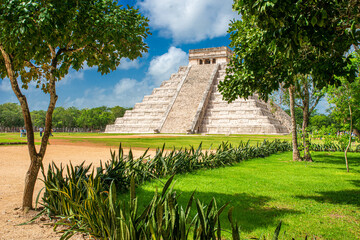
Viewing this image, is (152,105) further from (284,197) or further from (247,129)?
(284,197)

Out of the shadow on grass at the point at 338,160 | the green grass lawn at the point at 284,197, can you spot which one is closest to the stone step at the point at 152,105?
the shadow on grass at the point at 338,160

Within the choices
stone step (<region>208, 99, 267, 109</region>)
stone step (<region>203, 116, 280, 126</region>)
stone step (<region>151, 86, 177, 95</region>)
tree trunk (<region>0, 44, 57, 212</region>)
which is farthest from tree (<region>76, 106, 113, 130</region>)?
tree trunk (<region>0, 44, 57, 212</region>)

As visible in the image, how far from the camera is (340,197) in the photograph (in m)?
5.38

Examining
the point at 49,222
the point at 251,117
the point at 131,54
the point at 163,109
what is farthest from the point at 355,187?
the point at 163,109

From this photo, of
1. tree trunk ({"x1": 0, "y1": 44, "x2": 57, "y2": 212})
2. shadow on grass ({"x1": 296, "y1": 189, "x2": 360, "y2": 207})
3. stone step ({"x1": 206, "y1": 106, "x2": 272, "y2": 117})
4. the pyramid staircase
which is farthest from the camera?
the pyramid staircase

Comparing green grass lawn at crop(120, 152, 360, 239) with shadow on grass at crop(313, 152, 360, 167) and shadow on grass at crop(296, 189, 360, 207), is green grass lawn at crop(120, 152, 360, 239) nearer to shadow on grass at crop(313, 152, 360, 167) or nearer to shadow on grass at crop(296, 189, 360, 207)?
shadow on grass at crop(296, 189, 360, 207)

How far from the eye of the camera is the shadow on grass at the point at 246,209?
12.4 ft

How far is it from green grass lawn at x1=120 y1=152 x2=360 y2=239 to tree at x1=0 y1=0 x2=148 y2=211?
2552 millimetres

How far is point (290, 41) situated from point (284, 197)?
347 centimetres

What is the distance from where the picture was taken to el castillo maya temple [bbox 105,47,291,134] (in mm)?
35906

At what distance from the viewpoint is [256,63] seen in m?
5.07

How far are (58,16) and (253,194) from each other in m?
4.88

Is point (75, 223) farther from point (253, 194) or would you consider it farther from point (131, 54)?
point (253, 194)

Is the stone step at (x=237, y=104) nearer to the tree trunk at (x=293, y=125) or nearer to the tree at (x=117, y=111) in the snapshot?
the tree trunk at (x=293, y=125)
